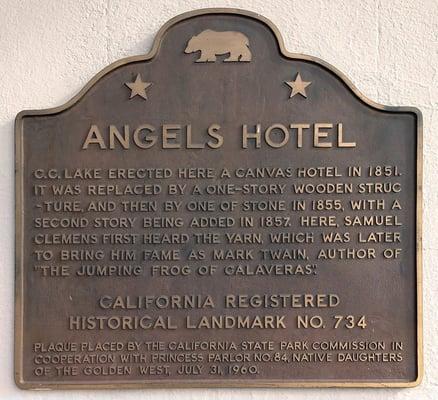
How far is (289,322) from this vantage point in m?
2.73

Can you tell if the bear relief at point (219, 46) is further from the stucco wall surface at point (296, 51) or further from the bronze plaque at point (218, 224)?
the stucco wall surface at point (296, 51)

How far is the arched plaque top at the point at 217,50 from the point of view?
2.72m

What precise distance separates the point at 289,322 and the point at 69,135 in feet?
4.60

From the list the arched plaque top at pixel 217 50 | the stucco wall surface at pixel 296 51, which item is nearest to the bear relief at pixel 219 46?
the arched plaque top at pixel 217 50

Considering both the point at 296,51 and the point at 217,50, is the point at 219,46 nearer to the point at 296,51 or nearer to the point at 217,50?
the point at 217,50

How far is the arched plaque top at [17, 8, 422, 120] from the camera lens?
2725 mm

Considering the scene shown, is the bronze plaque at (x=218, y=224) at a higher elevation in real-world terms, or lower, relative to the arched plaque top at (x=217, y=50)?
lower

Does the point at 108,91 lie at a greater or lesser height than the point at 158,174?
greater

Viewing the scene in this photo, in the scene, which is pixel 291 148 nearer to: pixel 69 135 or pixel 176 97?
pixel 176 97

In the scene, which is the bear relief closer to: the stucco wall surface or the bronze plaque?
the bronze plaque

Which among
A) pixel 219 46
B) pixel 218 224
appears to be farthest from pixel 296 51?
pixel 218 224

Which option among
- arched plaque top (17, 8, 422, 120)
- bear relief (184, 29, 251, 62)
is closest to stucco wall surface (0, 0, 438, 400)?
arched plaque top (17, 8, 422, 120)

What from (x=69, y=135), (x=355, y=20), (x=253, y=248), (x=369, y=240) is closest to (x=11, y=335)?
(x=69, y=135)

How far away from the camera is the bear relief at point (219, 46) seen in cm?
273
